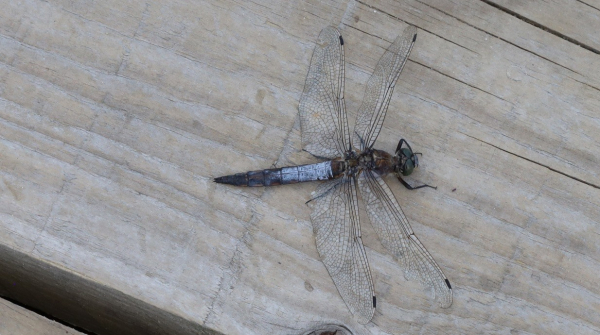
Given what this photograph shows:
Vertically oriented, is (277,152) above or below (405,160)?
below

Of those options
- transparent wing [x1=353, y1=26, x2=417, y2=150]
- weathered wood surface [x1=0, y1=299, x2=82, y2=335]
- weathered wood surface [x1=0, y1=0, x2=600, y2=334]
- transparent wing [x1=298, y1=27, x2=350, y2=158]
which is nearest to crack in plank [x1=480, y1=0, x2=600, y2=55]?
weathered wood surface [x1=0, y1=0, x2=600, y2=334]

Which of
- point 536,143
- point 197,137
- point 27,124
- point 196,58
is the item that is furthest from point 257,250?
point 536,143

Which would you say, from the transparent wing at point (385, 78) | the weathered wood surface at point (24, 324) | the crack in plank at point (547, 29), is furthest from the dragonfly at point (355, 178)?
the weathered wood surface at point (24, 324)

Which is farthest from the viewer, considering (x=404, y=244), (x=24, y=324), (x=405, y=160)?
(x=405, y=160)

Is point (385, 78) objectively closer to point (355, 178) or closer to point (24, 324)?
point (355, 178)

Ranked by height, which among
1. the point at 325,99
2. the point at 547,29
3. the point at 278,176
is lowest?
the point at 278,176

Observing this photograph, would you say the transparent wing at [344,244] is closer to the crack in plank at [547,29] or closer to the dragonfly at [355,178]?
the dragonfly at [355,178]

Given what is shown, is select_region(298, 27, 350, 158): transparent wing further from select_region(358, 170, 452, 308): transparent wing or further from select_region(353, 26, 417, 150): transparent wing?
select_region(358, 170, 452, 308): transparent wing

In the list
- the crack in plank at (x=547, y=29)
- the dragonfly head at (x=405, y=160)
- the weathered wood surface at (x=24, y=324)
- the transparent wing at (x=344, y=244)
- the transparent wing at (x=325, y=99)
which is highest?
the crack in plank at (x=547, y=29)

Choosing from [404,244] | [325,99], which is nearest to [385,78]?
[325,99]
